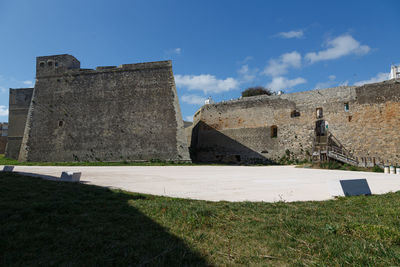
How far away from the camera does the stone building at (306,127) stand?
54.3 ft

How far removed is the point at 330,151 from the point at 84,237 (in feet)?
58.7

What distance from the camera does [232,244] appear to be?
2.53 metres

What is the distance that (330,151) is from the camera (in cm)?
1709

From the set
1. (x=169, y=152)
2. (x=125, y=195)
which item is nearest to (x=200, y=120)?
(x=169, y=152)

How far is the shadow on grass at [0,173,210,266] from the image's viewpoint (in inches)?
82.7

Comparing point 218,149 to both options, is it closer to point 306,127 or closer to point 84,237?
point 306,127

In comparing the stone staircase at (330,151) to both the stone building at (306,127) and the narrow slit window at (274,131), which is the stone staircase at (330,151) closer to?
the stone building at (306,127)

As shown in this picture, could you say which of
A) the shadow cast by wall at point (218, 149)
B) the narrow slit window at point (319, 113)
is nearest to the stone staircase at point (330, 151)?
the narrow slit window at point (319, 113)

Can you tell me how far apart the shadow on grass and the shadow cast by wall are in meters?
18.9

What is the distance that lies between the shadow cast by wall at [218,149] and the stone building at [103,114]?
238 inches

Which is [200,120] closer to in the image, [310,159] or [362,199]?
[310,159]

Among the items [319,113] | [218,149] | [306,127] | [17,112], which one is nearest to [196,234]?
[306,127]

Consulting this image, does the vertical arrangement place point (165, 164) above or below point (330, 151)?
below

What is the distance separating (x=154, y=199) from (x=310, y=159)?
17588 millimetres
